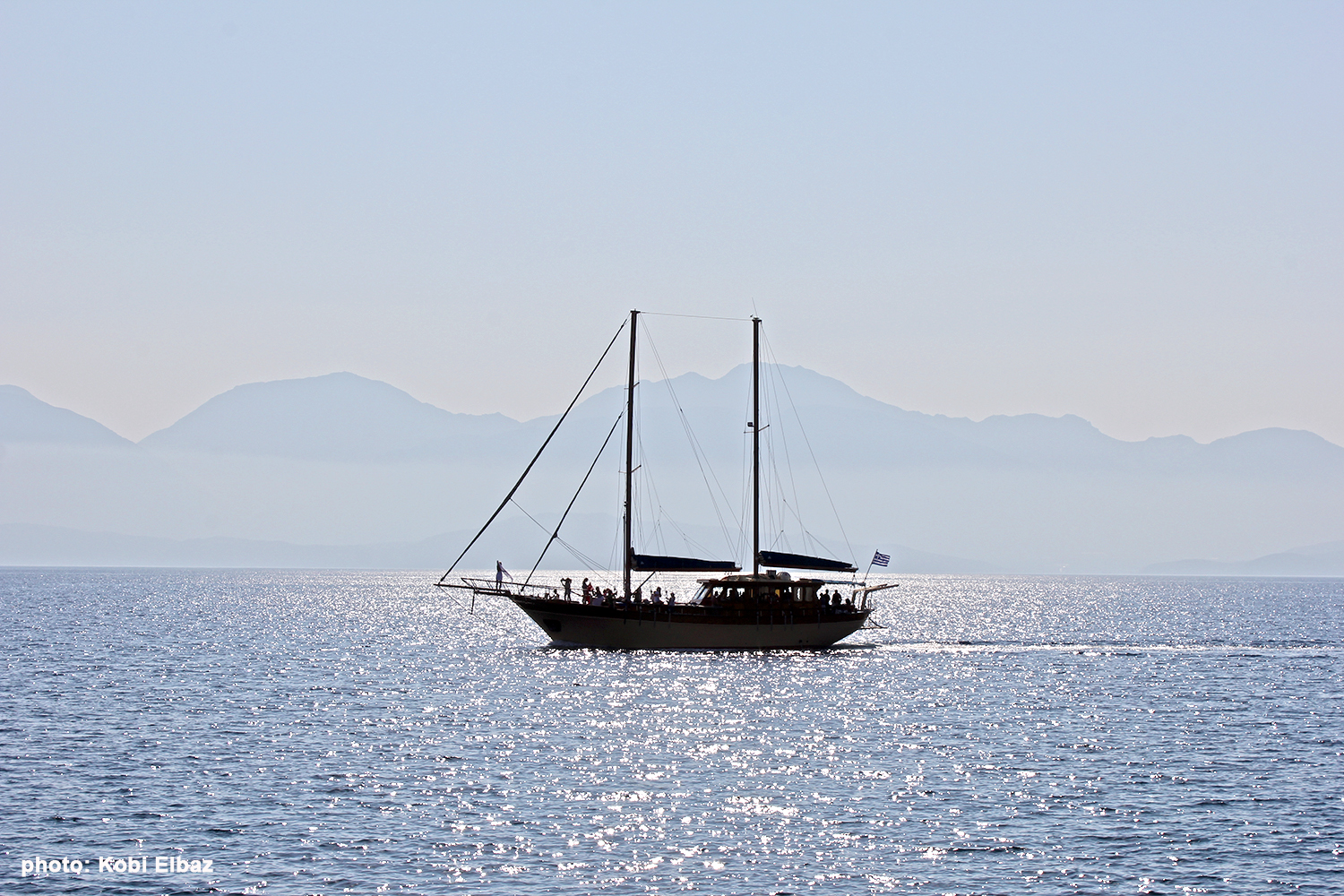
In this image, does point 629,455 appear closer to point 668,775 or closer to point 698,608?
point 698,608

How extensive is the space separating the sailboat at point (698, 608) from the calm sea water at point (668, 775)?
142cm

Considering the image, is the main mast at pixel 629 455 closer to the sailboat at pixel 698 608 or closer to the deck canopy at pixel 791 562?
the sailboat at pixel 698 608

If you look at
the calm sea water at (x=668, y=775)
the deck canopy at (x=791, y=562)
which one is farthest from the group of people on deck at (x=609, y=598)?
the deck canopy at (x=791, y=562)

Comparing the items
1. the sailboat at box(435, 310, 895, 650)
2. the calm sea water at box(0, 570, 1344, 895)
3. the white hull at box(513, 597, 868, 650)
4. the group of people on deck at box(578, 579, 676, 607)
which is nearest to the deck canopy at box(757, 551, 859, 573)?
the sailboat at box(435, 310, 895, 650)

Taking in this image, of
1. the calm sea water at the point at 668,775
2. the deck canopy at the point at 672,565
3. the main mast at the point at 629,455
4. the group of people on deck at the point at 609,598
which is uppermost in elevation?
the main mast at the point at 629,455

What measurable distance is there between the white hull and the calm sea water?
45.1 inches

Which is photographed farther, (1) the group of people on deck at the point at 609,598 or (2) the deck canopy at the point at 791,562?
(2) the deck canopy at the point at 791,562

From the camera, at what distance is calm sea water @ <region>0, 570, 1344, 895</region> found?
99.2 feet

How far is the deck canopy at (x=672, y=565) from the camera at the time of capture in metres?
77.0

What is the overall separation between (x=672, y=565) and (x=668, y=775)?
37627 mm

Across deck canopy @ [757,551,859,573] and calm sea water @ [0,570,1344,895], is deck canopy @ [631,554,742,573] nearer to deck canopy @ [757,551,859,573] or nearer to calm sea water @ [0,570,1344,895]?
deck canopy @ [757,551,859,573]

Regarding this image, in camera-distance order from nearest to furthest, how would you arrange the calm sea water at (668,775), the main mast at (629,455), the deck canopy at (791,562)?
the calm sea water at (668,775) < the main mast at (629,455) < the deck canopy at (791,562)

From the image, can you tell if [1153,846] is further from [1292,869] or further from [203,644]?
[203,644]

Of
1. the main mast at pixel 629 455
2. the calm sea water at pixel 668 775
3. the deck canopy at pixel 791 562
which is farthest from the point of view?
the deck canopy at pixel 791 562
